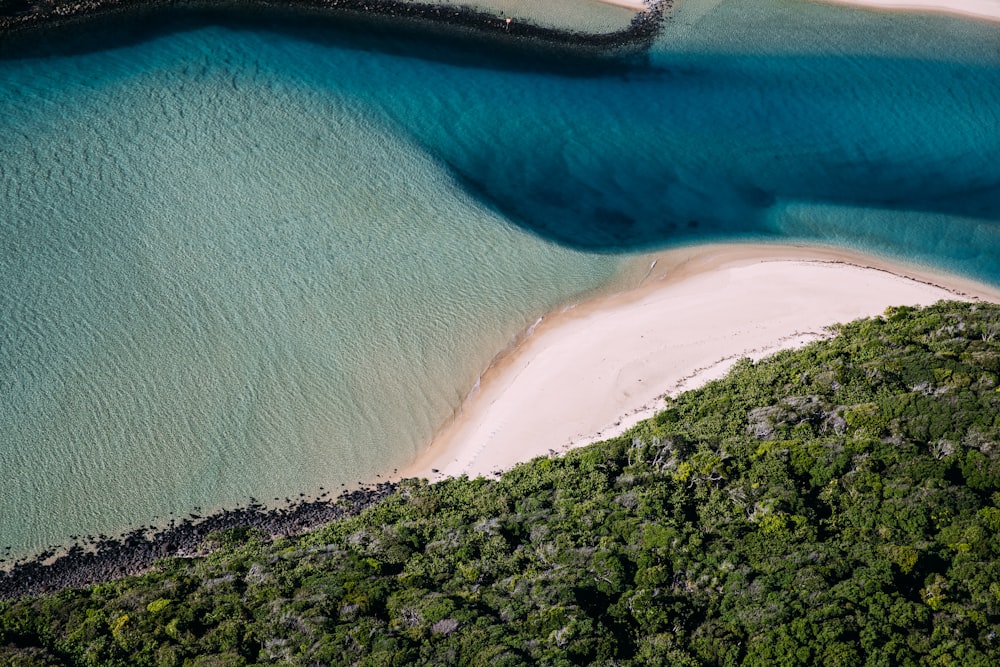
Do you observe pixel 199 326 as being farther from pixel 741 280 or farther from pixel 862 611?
pixel 862 611

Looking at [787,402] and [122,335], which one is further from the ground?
[122,335]

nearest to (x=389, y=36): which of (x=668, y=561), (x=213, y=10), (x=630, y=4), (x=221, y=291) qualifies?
(x=213, y=10)

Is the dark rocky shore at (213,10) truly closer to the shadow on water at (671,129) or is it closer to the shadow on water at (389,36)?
the shadow on water at (389,36)

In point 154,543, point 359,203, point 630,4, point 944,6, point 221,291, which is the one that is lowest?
point 154,543

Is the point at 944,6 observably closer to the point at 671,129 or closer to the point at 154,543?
the point at 671,129

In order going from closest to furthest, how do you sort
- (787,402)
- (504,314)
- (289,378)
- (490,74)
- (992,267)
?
(787,402) < (289,378) < (504,314) < (992,267) < (490,74)

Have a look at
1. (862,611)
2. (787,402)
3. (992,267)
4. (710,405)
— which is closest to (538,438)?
(710,405)

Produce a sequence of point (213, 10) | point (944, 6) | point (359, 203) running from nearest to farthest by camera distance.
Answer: point (359, 203)
point (213, 10)
point (944, 6)
